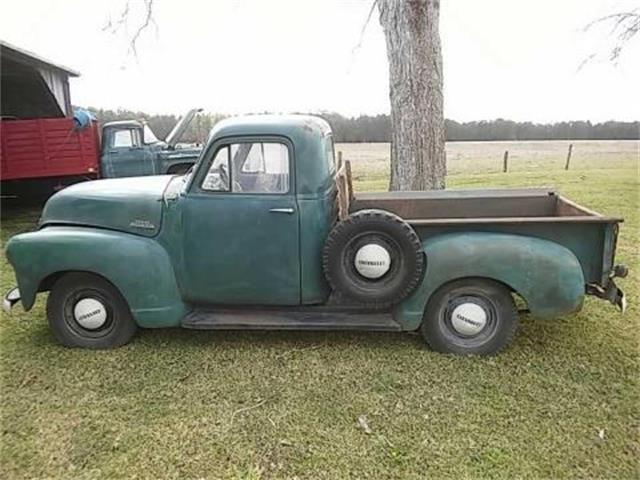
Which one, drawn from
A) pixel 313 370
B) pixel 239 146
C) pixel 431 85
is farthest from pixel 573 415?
pixel 431 85

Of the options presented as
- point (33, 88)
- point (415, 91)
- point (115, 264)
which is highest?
point (33, 88)

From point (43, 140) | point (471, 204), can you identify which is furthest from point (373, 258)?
point (43, 140)

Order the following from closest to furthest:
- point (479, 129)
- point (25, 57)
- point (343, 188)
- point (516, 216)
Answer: point (343, 188) → point (516, 216) → point (25, 57) → point (479, 129)

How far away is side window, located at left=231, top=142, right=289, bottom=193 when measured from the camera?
3488 mm

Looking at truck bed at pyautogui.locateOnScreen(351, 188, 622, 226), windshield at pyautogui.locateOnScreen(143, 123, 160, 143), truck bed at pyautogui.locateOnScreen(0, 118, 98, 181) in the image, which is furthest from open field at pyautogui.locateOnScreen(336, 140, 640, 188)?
truck bed at pyautogui.locateOnScreen(351, 188, 622, 226)

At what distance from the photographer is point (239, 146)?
3.50 metres

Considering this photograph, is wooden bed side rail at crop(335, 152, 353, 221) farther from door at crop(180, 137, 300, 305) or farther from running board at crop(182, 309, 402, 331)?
running board at crop(182, 309, 402, 331)

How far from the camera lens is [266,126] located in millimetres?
3521

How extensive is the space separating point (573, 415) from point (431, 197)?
211 cm

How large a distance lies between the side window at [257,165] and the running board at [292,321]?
89 centimetres

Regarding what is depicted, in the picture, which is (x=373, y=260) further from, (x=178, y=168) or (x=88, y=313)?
(x=178, y=168)

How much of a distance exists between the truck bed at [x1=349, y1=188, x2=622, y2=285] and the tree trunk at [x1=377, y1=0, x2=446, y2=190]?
4.18 feet

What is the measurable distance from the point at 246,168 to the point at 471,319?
185 cm

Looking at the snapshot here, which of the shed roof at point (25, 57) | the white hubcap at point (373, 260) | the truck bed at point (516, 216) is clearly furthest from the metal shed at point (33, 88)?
the white hubcap at point (373, 260)
